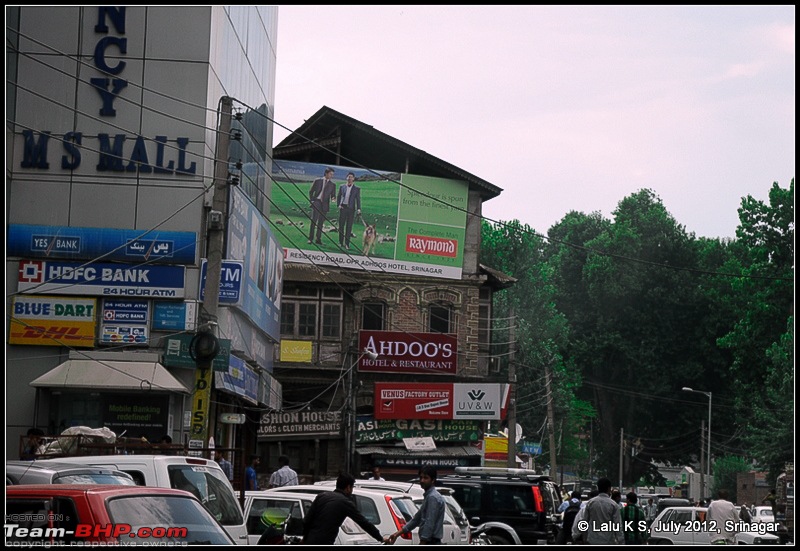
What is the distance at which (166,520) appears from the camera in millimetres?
9375

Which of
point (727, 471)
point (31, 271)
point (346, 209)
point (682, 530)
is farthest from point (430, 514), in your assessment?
point (727, 471)

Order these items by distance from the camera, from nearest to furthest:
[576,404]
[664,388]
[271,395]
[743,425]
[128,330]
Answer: [128,330]
[271,395]
[743,425]
[664,388]
[576,404]

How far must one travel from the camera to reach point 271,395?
38906 millimetres

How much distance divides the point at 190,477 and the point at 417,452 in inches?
1367

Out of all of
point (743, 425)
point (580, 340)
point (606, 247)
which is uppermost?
point (606, 247)

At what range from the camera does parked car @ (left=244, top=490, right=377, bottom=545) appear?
14797mm

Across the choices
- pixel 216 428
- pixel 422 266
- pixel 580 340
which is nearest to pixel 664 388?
pixel 580 340

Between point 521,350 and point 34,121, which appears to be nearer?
point 34,121

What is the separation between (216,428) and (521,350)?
1494 inches

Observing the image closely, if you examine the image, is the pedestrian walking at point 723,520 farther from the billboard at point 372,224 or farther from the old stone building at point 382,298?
the billboard at point 372,224

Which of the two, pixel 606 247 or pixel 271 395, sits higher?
pixel 606 247

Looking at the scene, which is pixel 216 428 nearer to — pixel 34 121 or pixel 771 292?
pixel 34 121

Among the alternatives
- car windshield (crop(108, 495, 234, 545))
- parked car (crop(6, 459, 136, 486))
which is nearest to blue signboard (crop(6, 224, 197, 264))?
parked car (crop(6, 459, 136, 486))

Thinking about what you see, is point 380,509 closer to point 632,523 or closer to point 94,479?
point 94,479
